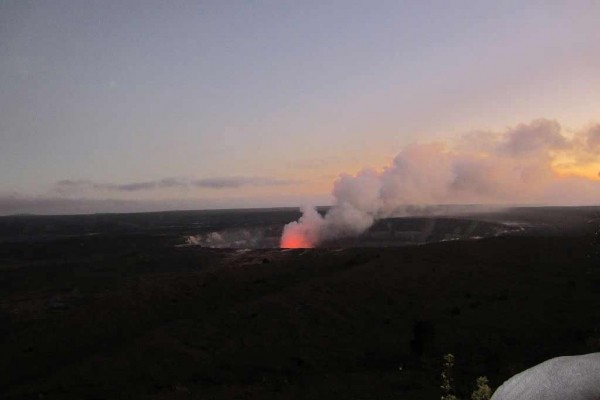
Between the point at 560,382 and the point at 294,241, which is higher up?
the point at 560,382

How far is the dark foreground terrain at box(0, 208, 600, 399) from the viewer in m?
19.2

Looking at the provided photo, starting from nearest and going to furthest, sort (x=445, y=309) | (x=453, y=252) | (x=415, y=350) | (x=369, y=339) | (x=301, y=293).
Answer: (x=415, y=350) → (x=369, y=339) → (x=445, y=309) → (x=301, y=293) → (x=453, y=252)

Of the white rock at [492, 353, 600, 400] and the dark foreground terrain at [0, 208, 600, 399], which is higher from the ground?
the white rock at [492, 353, 600, 400]

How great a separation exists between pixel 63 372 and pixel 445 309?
22.6m

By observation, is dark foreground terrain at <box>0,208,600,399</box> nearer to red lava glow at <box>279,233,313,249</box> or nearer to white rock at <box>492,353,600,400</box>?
white rock at <box>492,353,600,400</box>

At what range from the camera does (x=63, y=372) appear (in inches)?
909

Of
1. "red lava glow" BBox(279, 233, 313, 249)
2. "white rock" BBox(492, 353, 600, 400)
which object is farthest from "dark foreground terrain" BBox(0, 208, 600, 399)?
"red lava glow" BBox(279, 233, 313, 249)

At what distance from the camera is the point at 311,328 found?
90.2 ft

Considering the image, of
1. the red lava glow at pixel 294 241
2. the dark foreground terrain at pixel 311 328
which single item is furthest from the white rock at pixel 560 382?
the red lava glow at pixel 294 241

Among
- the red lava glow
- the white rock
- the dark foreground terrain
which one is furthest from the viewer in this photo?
the red lava glow

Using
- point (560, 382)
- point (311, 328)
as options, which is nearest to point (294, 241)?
point (311, 328)

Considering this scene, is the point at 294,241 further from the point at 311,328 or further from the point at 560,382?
the point at 560,382

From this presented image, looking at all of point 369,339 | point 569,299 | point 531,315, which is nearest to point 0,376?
point 369,339

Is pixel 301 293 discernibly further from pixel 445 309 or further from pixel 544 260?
pixel 544 260
